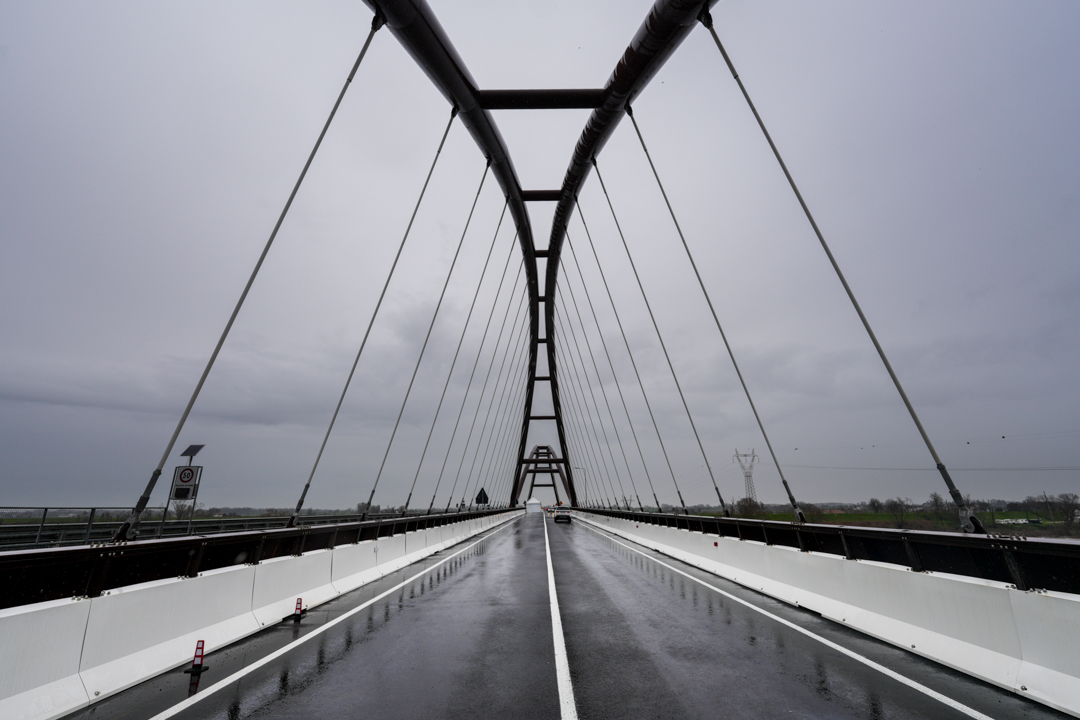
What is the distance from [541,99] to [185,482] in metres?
15.8

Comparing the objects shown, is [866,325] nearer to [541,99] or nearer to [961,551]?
[961,551]

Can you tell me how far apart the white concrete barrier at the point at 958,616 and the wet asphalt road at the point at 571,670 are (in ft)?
0.78

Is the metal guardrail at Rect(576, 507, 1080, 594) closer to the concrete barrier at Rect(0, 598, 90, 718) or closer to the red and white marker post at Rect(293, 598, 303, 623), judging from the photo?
the red and white marker post at Rect(293, 598, 303, 623)

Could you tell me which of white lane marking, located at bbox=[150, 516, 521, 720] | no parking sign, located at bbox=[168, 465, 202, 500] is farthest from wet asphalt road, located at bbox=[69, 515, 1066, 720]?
no parking sign, located at bbox=[168, 465, 202, 500]

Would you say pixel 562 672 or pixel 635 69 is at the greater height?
pixel 635 69

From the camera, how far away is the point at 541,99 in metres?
16.0

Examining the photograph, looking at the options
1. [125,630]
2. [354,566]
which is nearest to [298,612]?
[125,630]

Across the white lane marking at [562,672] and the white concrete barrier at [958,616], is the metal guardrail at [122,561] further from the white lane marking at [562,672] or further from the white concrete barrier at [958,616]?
the white concrete barrier at [958,616]

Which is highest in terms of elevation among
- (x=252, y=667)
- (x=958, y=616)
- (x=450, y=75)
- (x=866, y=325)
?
(x=450, y=75)

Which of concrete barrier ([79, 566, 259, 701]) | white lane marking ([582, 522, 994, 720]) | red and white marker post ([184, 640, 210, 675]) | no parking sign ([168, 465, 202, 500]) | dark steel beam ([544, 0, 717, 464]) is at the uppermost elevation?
dark steel beam ([544, 0, 717, 464])

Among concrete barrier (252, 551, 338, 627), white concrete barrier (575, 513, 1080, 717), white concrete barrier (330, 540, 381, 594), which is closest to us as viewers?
white concrete barrier (575, 513, 1080, 717)

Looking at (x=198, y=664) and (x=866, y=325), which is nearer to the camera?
(x=198, y=664)

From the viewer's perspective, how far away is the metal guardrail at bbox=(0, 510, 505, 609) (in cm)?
476

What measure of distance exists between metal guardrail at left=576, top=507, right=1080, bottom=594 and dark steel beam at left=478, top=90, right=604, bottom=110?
43.5 feet
